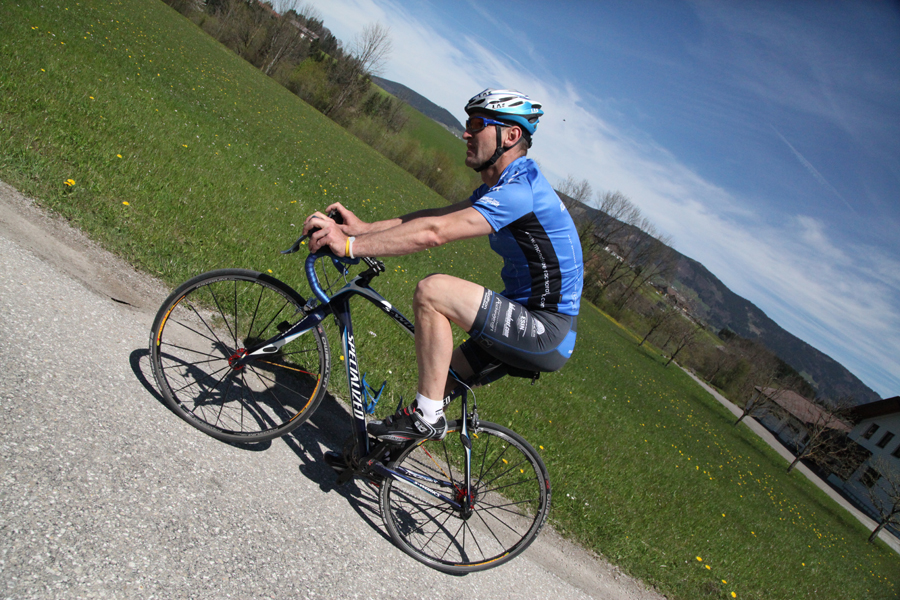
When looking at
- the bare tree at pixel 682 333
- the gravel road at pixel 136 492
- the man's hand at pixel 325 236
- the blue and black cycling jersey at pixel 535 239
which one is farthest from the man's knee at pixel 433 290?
the bare tree at pixel 682 333

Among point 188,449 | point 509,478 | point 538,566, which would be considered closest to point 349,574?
point 188,449

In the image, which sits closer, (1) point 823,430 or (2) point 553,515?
(2) point 553,515

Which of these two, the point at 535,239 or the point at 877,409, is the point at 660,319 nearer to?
the point at 877,409

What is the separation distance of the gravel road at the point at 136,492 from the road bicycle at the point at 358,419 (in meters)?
0.16

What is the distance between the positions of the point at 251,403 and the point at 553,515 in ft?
10.5

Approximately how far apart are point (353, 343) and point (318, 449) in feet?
3.08

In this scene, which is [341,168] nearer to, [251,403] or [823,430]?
[251,403]

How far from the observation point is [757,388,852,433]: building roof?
3432 centimetres

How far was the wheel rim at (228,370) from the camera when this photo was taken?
327 centimetres

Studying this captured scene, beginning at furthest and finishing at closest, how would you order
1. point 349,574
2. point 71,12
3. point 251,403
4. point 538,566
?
point 71,12 → point 538,566 → point 251,403 → point 349,574

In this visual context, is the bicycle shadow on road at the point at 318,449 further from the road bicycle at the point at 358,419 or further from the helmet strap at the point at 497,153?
the helmet strap at the point at 497,153

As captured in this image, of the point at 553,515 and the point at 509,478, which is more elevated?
the point at 509,478

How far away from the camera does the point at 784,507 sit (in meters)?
16.6

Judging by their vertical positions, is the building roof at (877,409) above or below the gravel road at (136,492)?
above
